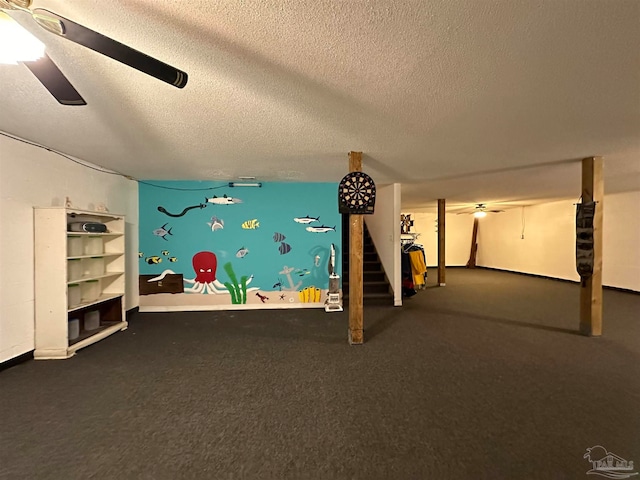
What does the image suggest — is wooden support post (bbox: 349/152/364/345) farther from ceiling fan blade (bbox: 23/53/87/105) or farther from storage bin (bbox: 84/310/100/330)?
storage bin (bbox: 84/310/100/330)

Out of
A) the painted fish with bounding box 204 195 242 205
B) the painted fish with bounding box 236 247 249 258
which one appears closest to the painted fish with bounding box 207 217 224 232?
the painted fish with bounding box 204 195 242 205

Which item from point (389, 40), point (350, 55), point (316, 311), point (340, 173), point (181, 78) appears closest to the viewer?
point (181, 78)

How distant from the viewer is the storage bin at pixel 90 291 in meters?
3.87

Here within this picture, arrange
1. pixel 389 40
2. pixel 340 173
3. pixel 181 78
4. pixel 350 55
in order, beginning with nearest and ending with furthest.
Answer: pixel 181 78 < pixel 389 40 < pixel 350 55 < pixel 340 173

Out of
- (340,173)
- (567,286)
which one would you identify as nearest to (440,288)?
(567,286)

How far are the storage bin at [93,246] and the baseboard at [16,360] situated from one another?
128 cm

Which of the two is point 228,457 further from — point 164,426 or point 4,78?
point 4,78

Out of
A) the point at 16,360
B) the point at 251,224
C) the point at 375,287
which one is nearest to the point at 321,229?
the point at 251,224

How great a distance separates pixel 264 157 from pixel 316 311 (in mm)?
2758

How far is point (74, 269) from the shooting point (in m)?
3.66

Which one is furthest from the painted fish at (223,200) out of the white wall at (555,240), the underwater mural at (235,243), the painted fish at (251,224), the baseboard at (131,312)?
the white wall at (555,240)

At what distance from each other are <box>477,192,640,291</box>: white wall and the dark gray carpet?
3.62m

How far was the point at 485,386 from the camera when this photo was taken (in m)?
2.53

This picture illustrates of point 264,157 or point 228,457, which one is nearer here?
point 228,457
